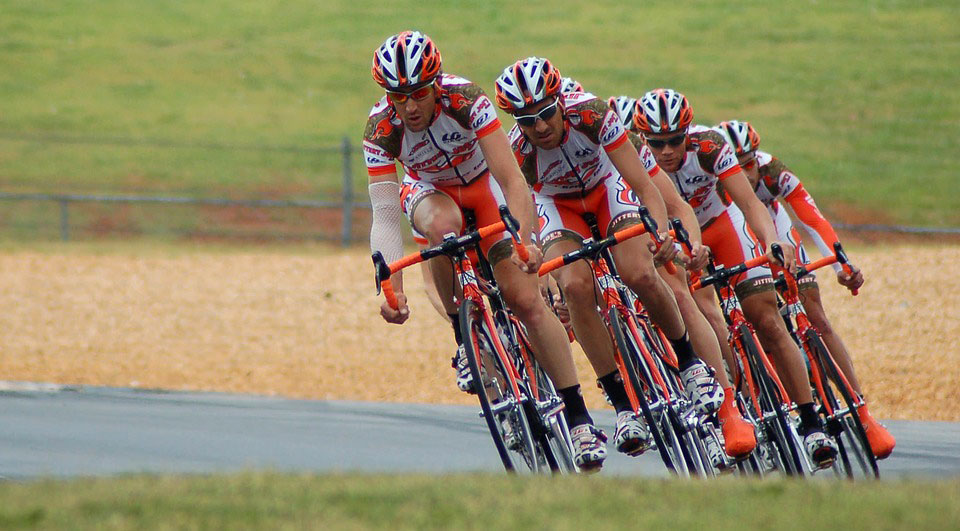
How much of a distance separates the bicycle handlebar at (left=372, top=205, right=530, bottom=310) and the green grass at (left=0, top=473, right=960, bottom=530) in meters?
1.49

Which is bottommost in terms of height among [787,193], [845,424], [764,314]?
[845,424]

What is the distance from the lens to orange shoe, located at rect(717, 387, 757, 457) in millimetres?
6902

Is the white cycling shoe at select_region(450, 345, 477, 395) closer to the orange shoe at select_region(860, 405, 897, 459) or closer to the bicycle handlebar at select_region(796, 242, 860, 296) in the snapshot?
the bicycle handlebar at select_region(796, 242, 860, 296)

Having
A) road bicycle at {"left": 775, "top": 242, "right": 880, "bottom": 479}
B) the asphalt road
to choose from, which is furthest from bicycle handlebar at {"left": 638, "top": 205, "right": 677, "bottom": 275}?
road bicycle at {"left": 775, "top": 242, "right": 880, "bottom": 479}

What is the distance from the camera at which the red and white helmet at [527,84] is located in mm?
6066

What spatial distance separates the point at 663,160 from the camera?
749 centimetres

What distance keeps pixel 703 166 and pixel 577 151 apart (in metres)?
1.30

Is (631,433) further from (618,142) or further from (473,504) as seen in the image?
(473,504)

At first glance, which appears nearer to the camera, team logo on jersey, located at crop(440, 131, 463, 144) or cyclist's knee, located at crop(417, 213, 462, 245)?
team logo on jersey, located at crop(440, 131, 463, 144)

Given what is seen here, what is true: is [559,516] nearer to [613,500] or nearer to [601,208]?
[613,500]

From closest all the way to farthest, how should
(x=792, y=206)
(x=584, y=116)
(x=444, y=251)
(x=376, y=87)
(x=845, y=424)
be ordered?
(x=444, y=251)
(x=584, y=116)
(x=845, y=424)
(x=792, y=206)
(x=376, y=87)

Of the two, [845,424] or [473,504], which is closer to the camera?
[473,504]

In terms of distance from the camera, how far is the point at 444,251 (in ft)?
19.1

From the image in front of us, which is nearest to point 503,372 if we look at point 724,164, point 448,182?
point 448,182
